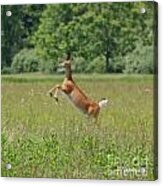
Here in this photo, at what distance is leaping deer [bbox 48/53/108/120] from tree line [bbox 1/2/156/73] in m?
0.02

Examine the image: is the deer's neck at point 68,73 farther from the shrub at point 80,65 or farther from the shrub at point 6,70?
the shrub at point 6,70

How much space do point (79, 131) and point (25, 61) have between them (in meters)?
0.24

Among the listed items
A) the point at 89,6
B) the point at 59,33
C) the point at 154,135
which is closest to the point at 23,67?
the point at 59,33

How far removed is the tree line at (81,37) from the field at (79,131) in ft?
0.11

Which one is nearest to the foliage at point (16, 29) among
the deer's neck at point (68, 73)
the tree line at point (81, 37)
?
the tree line at point (81, 37)

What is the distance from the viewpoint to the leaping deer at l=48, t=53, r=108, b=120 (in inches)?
68.7

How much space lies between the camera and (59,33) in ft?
5.78

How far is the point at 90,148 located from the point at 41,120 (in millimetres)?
155

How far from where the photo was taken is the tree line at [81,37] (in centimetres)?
171

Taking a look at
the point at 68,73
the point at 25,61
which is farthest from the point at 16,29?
the point at 68,73

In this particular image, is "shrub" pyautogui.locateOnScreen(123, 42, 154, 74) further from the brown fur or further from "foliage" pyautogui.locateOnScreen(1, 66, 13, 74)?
"foliage" pyautogui.locateOnScreen(1, 66, 13, 74)

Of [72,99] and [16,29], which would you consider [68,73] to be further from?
[16,29]

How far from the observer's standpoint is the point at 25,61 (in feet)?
5.86

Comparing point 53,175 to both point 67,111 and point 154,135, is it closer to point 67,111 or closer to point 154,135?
point 67,111
